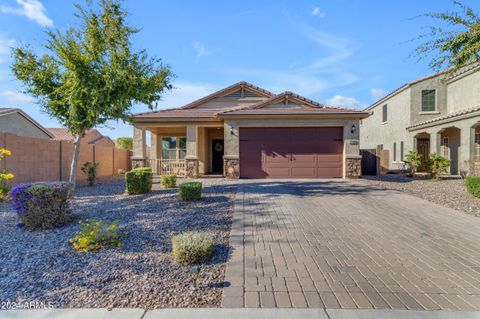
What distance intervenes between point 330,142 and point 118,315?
12943 millimetres

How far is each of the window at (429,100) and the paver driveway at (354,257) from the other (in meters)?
15.3

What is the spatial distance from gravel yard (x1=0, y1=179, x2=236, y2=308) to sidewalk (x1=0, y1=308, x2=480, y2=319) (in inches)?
5.2

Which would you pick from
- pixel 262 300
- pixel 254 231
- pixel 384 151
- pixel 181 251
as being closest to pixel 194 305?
pixel 262 300

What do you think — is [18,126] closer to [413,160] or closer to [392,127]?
[413,160]

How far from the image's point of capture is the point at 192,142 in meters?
15.0

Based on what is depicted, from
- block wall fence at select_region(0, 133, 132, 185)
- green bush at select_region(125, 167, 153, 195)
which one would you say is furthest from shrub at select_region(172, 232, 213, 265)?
block wall fence at select_region(0, 133, 132, 185)

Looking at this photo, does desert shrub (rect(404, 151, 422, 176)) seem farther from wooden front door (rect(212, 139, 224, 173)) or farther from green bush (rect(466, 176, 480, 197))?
wooden front door (rect(212, 139, 224, 173))

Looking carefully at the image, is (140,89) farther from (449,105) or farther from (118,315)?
(449,105)

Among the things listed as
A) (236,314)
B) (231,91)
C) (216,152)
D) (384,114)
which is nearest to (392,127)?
(384,114)

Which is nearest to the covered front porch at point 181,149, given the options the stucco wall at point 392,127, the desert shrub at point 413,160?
the desert shrub at point 413,160

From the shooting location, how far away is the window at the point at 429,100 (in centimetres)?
1898

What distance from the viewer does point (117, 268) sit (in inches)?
143

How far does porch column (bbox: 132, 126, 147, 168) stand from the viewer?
1500 centimetres

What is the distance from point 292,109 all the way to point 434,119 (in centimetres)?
1015
